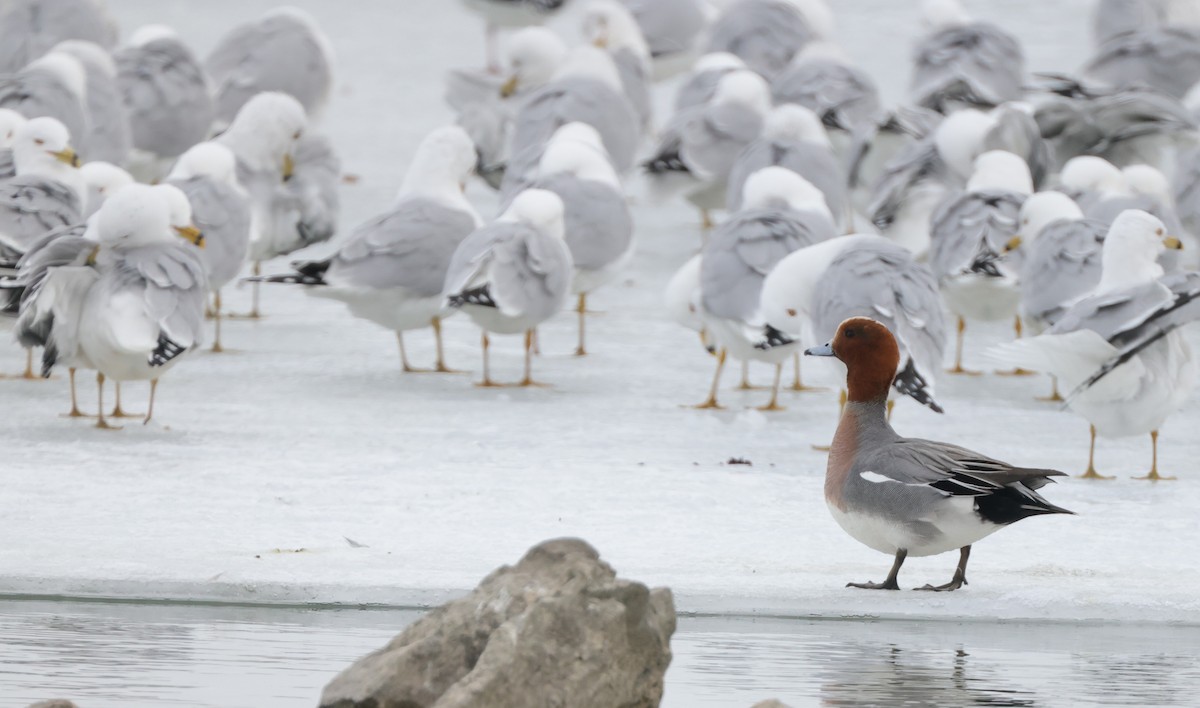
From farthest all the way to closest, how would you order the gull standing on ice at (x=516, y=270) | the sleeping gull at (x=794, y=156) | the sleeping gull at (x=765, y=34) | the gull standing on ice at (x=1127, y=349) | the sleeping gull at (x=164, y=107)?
the sleeping gull at (x=765, y=34)
the sleeping gull at (x=164, y=107)
the sleeping gull at (x=794, y=156)
the gull standing on ice at (x=516, y=270)
the gull standing on ice at (x=1127, y=349)

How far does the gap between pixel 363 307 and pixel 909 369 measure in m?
3.11

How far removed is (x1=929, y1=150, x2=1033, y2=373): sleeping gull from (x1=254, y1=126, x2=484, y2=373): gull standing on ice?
94.2 inches

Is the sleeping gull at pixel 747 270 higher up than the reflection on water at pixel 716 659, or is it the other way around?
the sleeping gull at pixel 747 270

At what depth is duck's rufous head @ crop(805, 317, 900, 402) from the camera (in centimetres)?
579

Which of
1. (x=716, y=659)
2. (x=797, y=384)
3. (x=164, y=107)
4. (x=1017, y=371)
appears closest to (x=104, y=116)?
(x=164, y=107)

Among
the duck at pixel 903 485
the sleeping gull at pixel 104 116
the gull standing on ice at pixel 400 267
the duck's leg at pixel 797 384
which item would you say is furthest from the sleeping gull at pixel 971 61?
the duck at pixel 903 485

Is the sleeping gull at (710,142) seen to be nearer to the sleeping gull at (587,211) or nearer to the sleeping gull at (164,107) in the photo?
the sleeping gull at (587,211)

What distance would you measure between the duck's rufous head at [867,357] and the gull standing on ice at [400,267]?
133 inches

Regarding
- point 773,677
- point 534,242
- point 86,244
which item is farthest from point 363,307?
point 773,677

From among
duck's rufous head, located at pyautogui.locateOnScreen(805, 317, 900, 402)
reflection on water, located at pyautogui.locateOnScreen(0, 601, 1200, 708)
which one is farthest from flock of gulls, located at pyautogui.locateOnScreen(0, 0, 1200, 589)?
reflection on water, located at pyautogui.locateOnScreen(0, 601, 1200, 708)

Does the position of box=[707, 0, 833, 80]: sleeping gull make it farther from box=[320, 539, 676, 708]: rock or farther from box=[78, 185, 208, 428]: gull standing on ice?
box=[320, 539, 676, 708]: rock

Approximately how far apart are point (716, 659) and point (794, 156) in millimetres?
6457

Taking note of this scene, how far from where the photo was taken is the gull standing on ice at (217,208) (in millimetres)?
9312

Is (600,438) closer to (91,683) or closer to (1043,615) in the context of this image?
(1043,615)
